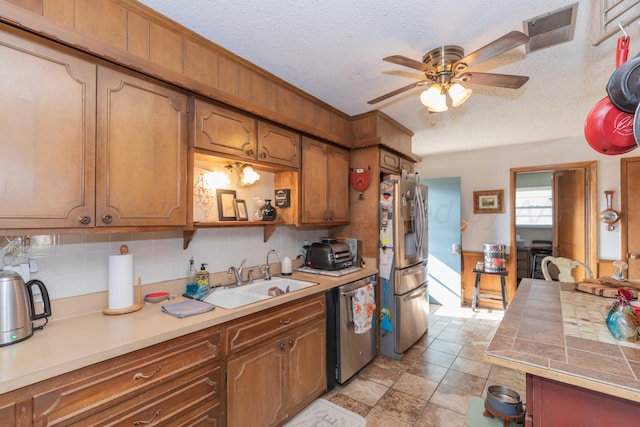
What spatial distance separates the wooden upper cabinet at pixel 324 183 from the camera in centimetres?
252

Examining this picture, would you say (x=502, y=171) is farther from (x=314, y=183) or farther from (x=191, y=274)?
(x=191, y=274)

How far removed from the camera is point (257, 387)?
67.6 inches

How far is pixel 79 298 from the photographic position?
5.01ft

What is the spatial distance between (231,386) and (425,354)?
7.12ft

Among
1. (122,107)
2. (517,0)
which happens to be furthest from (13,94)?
(517,0)

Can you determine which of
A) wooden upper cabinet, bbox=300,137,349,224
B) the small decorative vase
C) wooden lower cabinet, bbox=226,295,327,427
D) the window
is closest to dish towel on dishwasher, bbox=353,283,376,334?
wooden lower cabinet, bbox=226,295,327,427

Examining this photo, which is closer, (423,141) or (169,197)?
(169,197)

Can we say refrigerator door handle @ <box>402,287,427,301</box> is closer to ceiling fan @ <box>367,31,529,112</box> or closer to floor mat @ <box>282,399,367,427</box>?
floor mat @ <box>282,399,367,427</box>

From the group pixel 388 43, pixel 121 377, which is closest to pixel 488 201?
pixel 388 43

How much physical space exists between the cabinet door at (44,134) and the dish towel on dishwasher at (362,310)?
191 cm

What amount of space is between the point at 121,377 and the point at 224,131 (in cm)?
138

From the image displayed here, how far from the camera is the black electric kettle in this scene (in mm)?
1137

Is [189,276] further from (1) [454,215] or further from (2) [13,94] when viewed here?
(1) [454,215]

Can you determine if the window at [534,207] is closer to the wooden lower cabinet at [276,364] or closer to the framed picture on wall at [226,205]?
the wooden lower cabinet at [276,364]
